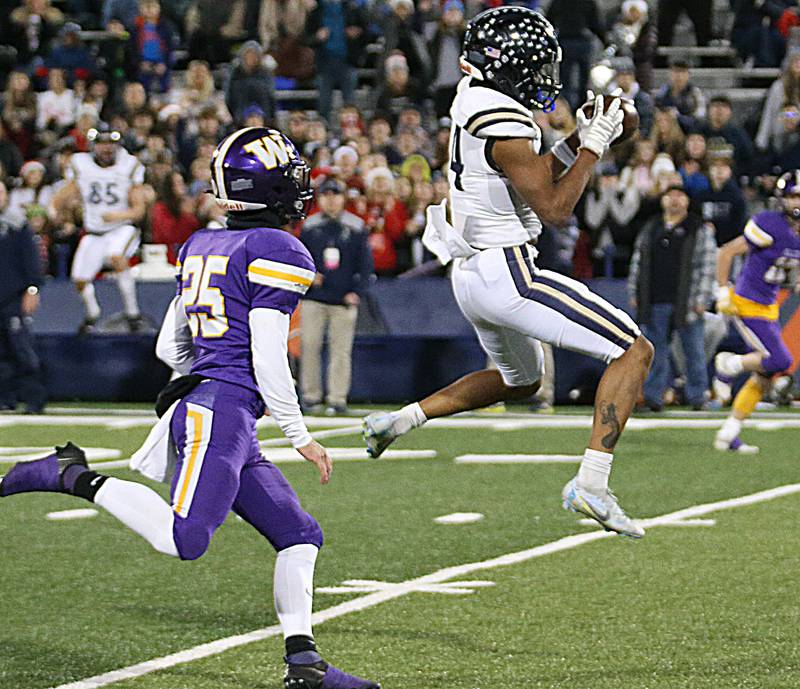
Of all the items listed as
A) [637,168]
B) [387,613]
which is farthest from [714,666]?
[637,168]

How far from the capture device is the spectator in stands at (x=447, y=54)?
60.2 feet

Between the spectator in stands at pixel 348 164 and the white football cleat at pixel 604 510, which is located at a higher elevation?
the white football cleat at pixel 604 510

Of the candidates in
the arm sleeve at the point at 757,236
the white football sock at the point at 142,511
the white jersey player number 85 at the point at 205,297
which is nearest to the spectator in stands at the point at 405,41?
the arm sleeve at the point at 757,236

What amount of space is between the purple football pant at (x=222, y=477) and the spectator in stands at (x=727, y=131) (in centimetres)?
1207

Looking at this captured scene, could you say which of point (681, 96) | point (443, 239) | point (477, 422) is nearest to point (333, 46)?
point (681, 96)

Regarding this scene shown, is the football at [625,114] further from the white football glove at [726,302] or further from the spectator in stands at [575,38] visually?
the spectator in stands at [575,38]

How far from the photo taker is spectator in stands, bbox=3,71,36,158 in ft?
62.6

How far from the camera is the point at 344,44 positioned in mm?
19328

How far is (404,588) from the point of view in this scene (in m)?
6.84

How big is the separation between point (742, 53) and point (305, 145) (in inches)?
204

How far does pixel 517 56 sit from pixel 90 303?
32.2ft

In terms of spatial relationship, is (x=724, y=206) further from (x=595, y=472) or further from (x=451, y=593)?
(x=595, y=472)

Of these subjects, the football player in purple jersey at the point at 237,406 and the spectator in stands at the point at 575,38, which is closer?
the football player in purple jersey at the point at 237,406

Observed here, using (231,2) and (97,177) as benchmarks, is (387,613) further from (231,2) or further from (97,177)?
(231,2)
